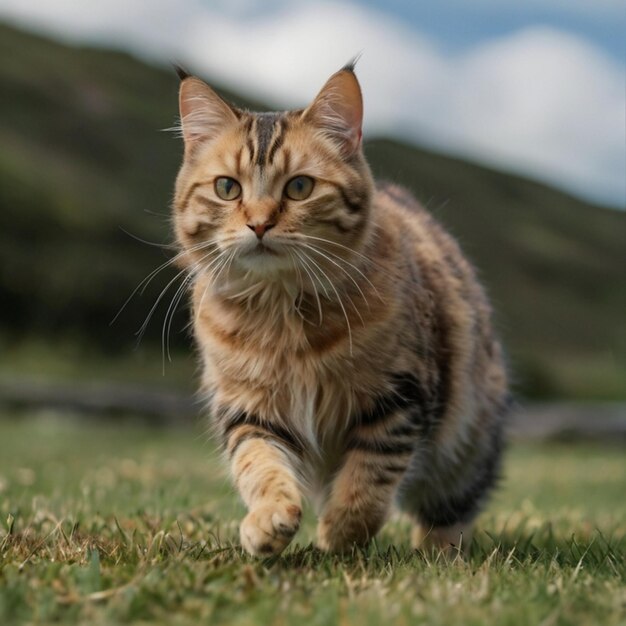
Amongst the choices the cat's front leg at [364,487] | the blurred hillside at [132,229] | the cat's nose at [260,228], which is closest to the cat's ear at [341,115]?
the cat's nose at [260,228]

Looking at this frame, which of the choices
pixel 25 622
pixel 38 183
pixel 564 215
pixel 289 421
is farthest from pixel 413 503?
pixel 564 215

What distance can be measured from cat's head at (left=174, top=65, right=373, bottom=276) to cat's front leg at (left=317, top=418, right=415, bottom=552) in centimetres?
62

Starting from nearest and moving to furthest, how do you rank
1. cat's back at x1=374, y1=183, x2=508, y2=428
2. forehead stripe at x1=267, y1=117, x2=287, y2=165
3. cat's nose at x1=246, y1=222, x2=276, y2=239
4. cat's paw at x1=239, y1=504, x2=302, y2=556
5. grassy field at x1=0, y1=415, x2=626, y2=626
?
grassy field at x1=0, y1=415, x2=626, y2=626
cat's paw at x1=239, y1=504, x2=302, y2=556
cat's nose at x1=246, y1=222, x2=276, y2=239
forehead stripe at x1=267, y1=117, x2=287, y2=165
cat's back at x1=374, y1=183, x2=508, y2=428

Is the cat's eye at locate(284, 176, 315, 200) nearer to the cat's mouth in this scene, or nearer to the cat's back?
the cat's mouth

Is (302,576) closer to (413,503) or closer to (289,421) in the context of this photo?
(289,421)

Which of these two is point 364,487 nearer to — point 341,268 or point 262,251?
point 341,268

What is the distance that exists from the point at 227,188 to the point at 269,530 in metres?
1.21

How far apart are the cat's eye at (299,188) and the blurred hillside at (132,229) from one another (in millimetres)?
7508

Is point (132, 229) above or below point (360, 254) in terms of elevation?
below

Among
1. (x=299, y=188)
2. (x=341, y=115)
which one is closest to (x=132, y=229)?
(x=341, y=115)

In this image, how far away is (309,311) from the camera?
329 cm

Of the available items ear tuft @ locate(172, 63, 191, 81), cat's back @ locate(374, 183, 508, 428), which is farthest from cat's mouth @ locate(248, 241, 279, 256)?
ear tuft @ locate(172, 63, 191, 81)

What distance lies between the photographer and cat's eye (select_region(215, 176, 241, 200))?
3275mm

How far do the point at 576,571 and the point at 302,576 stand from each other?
773 mm
